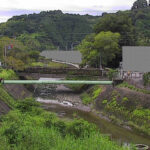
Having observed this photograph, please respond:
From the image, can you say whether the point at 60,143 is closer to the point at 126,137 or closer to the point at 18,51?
the point at 126,137

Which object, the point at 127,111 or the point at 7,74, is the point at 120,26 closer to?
the point at 7,74

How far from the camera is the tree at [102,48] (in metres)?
57.8

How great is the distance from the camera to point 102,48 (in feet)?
192

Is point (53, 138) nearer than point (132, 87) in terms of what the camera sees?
Yes

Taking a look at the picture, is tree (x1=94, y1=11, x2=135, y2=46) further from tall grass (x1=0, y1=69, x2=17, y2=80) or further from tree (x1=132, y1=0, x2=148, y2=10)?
tree (x1=132, y1=0, x2=148, y2=10)

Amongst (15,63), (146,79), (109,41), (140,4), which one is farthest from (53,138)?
(140,4)

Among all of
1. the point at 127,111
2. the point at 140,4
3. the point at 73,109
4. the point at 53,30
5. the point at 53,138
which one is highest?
the point at 140,4

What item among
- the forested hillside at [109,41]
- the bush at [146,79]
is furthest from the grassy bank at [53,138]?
the forested hillside at [109,41]

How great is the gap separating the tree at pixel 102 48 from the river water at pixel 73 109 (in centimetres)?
717

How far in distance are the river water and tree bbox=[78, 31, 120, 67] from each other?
717 cm

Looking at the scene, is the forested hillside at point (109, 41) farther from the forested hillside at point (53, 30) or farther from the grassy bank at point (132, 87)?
the forested hillside at point (53, 30)

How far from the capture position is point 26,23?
122188mm

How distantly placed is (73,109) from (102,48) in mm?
16186

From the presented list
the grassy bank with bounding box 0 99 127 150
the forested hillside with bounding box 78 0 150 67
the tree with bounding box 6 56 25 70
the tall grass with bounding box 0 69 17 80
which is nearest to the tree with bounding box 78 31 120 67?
the forested hillside with bounding box 78 0 150 67
